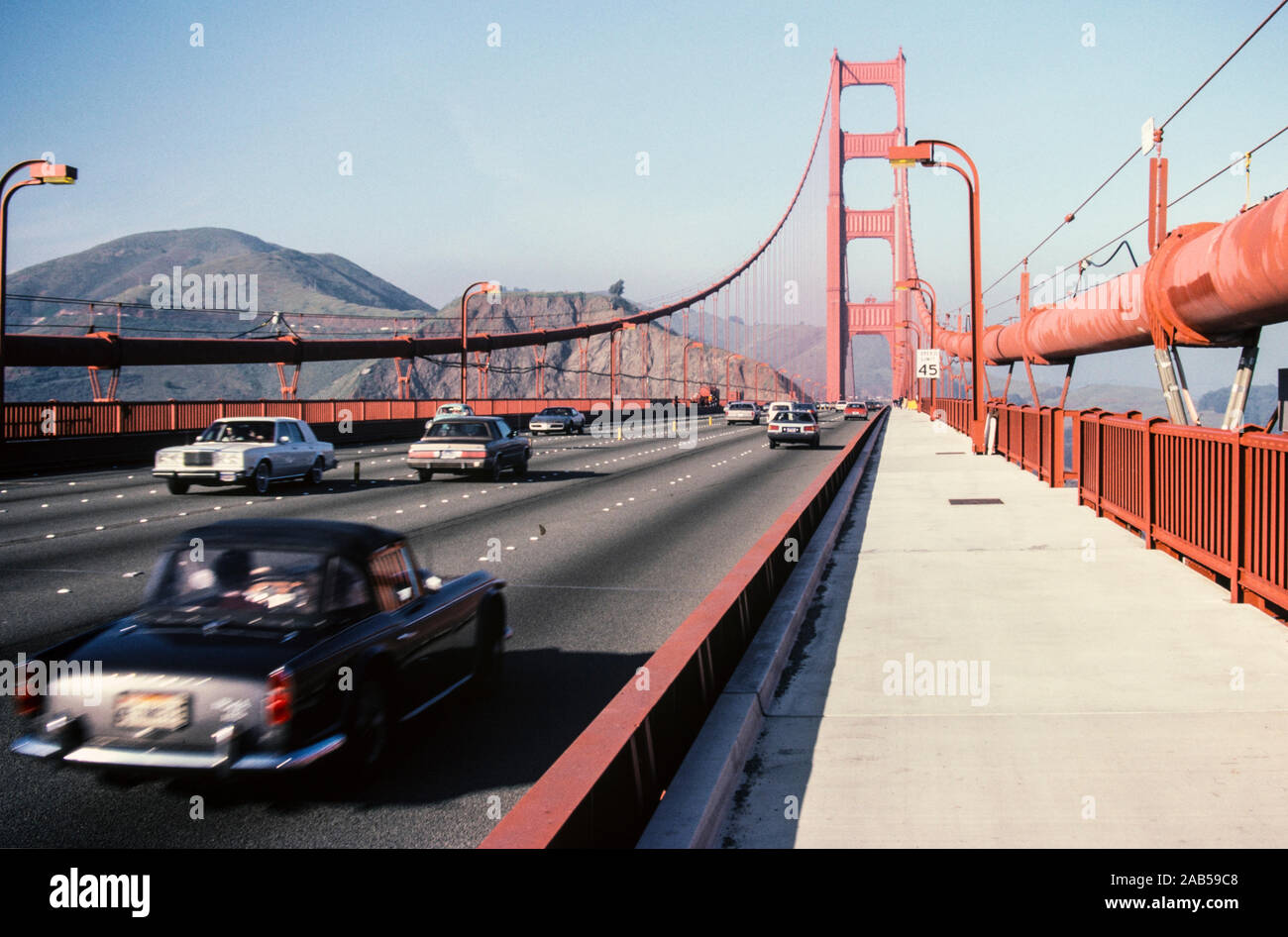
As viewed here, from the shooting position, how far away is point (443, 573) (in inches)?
459

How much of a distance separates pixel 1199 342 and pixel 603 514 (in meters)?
8.99

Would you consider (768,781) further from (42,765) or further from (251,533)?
(42,765)

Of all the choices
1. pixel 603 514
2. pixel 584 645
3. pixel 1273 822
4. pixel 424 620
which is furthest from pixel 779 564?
pixel 603 514

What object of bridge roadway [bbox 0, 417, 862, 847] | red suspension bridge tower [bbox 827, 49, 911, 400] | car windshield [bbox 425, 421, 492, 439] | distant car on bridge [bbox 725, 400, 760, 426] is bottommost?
bridge roadway [bbox 0, 417, 862, 847]

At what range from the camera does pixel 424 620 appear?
6.28 meters

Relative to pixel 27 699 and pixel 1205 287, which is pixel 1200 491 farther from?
pixel 27 699

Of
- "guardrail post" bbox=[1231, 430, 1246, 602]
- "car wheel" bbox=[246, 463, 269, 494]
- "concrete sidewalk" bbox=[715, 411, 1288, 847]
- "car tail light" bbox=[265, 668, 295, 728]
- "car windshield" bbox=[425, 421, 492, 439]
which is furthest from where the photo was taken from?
"car windshield" bbox=[425, 421, 492, 439]

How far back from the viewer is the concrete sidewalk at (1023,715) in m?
4.51

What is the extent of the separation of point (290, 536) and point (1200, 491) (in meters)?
7.71

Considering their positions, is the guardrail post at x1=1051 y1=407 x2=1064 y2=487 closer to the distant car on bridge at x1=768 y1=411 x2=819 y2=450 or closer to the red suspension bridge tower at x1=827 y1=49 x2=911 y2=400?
the distant car on bridge at x1=768 y1=411 x2=819 y2=450

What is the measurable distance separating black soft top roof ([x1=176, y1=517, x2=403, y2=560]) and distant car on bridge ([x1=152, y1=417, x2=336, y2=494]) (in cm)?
1570

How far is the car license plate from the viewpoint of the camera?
5035 mm

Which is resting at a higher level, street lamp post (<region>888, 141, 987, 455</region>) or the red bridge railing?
street lamp post (<region>888, 141, 987, 455</region>)
